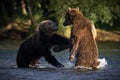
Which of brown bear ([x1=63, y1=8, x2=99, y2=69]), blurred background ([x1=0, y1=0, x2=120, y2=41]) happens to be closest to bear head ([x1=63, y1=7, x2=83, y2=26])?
brown bear ([x1=63, y1=8, x2=99, y2=69])

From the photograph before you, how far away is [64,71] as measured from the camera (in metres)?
16.2

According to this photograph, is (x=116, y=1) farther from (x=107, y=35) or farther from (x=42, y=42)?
(x=42, y=42)

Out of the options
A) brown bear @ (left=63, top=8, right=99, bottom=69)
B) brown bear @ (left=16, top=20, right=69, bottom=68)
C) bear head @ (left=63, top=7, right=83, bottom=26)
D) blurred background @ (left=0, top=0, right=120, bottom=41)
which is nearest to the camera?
brown bear @ (left=63, top=8, right=99, bottom=69)

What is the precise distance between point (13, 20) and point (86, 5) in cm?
594

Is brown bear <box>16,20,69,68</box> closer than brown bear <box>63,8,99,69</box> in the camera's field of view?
No

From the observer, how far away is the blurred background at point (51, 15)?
108 feet

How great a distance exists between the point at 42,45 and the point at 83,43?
4.62 ft

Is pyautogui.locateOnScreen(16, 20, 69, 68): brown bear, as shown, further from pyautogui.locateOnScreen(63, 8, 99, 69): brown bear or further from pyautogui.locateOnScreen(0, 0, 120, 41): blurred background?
pyautogui.locateOnScreen(0, 0, 120, 41): blurred background

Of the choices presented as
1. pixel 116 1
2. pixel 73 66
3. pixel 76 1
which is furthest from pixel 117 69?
pixel 116 1

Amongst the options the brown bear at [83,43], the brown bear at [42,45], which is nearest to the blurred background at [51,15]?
the brown bear at [42,45]

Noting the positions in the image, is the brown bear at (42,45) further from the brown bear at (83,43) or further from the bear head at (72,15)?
the brown bear at (83,43)

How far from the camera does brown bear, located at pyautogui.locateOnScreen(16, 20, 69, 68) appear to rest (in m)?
16.9

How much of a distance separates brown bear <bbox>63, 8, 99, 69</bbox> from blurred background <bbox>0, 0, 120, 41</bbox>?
1540 centimetres

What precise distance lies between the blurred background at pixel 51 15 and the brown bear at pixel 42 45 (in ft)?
46.5
